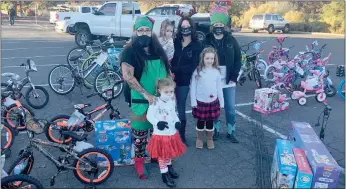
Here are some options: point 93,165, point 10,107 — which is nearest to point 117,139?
point 93,165

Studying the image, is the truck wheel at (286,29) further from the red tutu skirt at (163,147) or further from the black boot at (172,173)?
the red tutu skirt at (163,147)

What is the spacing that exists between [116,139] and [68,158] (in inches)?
27.1

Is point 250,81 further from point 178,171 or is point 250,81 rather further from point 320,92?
point 178,171

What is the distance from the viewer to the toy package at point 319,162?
10.9 feet

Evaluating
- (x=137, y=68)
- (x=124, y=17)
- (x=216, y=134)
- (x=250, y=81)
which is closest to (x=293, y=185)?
(x=216, y=134)

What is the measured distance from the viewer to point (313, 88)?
24.6 ft

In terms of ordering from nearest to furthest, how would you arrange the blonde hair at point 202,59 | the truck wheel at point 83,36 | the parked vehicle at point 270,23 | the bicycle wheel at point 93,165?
1. the bicycle wheel at point 93,165
2. the blonde hair at point 202,59
3. the truck wheel at point 83,36
4. the parked vehicle at point 270,23

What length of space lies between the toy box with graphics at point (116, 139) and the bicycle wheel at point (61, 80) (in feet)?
12.1

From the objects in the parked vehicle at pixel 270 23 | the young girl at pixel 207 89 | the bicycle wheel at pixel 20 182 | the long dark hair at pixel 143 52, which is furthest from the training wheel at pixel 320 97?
the parked vehicle at pixel 270 23

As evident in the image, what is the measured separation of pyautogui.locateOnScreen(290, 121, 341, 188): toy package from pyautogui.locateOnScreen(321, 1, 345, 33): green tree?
2810 cm

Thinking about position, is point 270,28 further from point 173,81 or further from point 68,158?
point 68,158

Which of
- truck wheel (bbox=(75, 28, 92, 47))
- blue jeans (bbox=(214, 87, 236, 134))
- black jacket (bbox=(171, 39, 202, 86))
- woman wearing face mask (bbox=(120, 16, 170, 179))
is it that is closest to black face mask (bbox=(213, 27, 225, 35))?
black jacket (bbox=(171, 39, 202, 86))

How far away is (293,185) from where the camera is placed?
347 cm

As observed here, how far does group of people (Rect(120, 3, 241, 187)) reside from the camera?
140 inches
